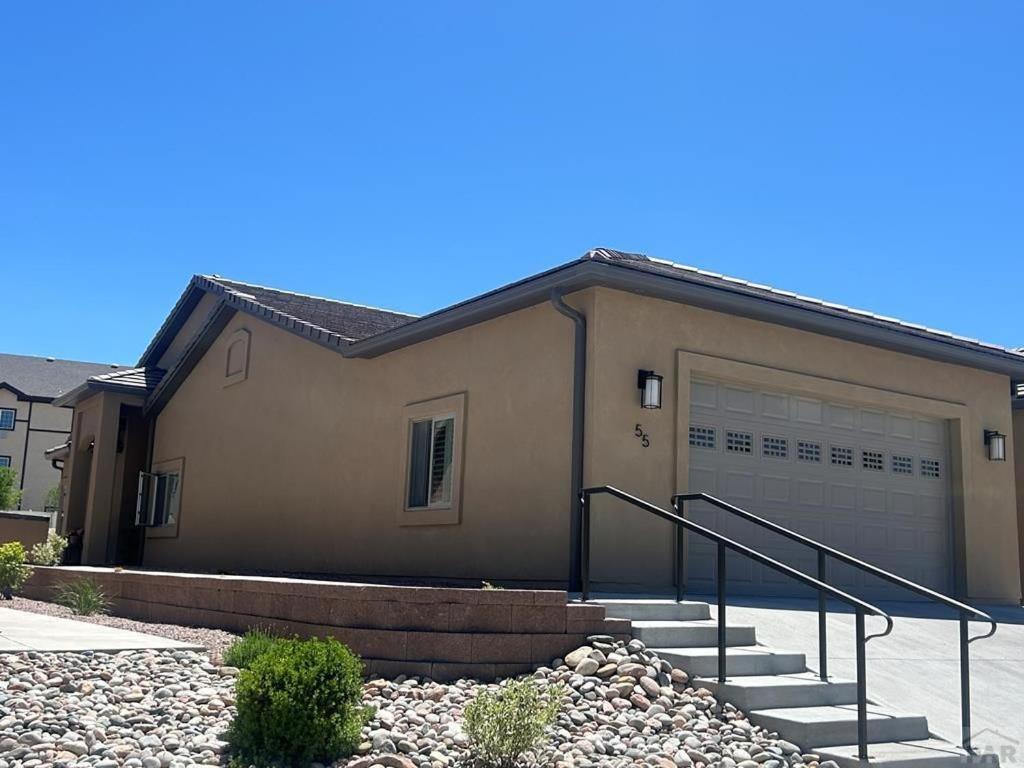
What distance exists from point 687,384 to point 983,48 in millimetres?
5776

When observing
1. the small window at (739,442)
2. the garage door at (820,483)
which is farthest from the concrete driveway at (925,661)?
the small window at (739,442)

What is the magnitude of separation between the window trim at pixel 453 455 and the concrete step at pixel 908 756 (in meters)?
6.35

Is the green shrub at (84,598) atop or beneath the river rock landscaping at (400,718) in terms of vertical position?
atop

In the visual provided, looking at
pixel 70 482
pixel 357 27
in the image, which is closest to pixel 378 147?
pixel 357 27

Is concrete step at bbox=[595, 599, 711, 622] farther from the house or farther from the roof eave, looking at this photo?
the roof eave

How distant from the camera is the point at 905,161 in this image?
13.6m

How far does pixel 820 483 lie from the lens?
41.9 feet

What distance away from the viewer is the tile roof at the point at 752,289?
10891 millimetres

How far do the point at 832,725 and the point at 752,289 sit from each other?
6603 millimetres

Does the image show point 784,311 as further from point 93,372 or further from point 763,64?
point 93,372

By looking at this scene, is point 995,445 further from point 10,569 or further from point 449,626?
point 10,569

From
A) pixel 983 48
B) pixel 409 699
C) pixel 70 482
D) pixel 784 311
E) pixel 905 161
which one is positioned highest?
pixel 983 48

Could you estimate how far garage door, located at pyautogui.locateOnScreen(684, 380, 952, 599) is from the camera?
1187 cm

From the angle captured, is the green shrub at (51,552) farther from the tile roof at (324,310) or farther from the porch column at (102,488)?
the tile roof at (324,310)
